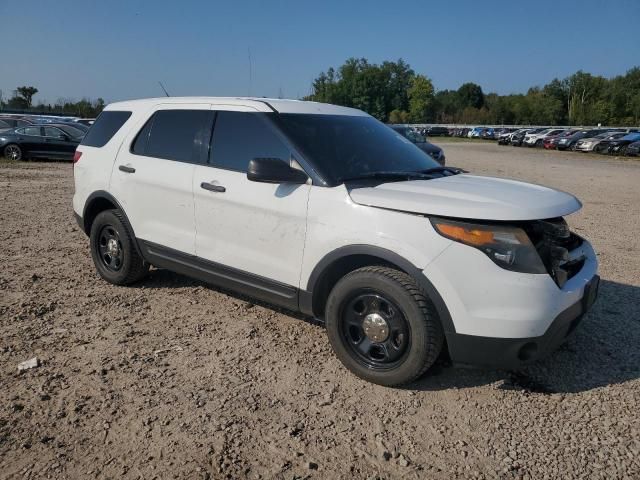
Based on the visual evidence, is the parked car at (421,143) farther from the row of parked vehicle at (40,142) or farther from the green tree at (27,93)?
the green tree at (27,93)

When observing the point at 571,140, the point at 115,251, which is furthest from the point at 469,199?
the point at 571,140

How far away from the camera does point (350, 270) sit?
359 centimetres

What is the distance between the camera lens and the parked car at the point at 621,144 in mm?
32181

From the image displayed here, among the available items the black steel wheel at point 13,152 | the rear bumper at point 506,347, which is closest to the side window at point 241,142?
the rear bumper at point 506,347

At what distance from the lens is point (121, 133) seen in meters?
4.92

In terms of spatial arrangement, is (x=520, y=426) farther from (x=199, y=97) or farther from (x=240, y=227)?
(x=199, y=97)

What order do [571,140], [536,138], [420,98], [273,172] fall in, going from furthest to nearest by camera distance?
[420,98] < [536,138] < [571,140] < [273,172]

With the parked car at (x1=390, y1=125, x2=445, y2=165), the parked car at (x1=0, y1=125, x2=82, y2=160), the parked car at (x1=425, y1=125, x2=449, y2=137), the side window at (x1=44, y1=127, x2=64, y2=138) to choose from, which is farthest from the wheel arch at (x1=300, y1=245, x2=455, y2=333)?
the parked car at (x1=425, y1=125, x2=449, y2=137)

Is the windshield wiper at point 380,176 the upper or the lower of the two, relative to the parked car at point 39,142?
upper

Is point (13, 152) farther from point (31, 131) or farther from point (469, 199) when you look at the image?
point (469, 199)

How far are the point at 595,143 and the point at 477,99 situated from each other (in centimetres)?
8524

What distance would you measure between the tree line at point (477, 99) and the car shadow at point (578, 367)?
55.8 metres

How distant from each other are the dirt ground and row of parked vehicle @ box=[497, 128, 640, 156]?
106 ft

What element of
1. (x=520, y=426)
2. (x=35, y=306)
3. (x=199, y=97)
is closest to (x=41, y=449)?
(x=35, y=306)
